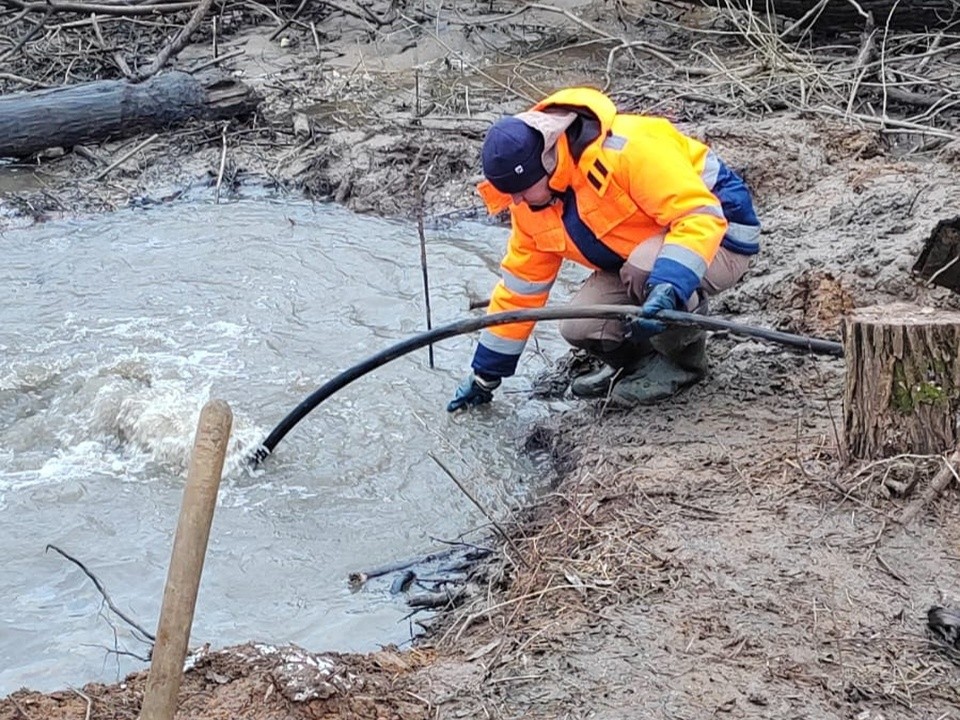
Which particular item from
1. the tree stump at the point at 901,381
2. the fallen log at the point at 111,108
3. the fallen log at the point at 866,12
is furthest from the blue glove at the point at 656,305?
the fallen log at the point at 111,108

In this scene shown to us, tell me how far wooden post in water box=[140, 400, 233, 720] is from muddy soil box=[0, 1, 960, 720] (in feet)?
2.74

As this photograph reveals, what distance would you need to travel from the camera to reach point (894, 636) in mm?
3094

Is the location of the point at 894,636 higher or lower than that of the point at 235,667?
higher

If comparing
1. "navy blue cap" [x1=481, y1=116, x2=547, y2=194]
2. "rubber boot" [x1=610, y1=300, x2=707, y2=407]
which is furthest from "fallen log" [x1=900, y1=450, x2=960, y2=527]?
"navy blue cap" [x1=481, y1=116, x2=547, y2=194]

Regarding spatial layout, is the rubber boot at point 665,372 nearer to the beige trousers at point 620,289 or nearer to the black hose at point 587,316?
the beige trousers at point 620,289

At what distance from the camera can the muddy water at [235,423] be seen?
158 inches

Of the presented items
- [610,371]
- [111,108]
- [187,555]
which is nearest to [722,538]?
[610,371]

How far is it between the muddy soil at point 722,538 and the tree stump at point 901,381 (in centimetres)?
8

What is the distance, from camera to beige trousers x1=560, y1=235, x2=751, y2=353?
14.7 ft

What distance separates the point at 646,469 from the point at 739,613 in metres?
1.02

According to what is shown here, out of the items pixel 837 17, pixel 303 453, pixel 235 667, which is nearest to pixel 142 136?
pixel 303 453

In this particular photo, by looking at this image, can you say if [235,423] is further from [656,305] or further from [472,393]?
[656,305]

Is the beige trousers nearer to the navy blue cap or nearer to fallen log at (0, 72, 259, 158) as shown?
the navy blue cap

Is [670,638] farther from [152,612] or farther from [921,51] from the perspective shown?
[921,51]
